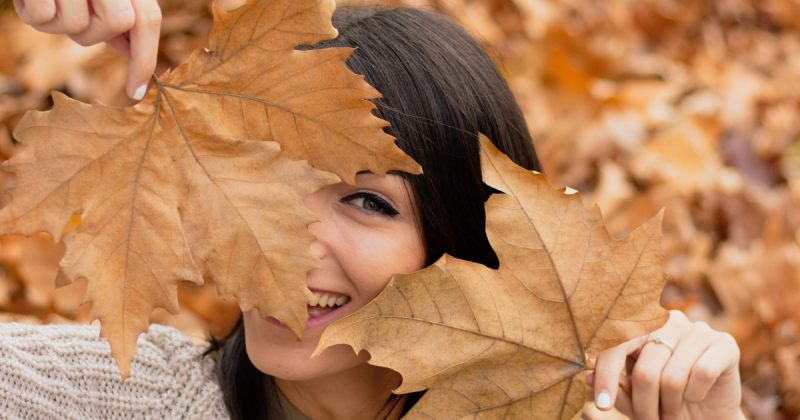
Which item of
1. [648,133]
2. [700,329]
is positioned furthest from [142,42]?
[648,133]

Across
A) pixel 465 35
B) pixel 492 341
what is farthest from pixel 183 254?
pixel 465 35

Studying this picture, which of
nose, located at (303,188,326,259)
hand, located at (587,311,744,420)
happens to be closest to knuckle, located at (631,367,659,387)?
hand, located at (587,311,744,420)

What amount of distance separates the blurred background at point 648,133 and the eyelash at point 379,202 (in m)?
0.53

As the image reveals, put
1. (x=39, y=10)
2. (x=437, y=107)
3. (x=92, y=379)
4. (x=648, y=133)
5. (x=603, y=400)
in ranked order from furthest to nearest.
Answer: (x=648, y=133), (x=92, y=379), (x=437, y=107), (x=603, y=400), (x=39, y=10)

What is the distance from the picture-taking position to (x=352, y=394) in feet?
3.44

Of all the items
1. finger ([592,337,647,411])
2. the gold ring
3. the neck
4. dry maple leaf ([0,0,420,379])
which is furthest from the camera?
the neck

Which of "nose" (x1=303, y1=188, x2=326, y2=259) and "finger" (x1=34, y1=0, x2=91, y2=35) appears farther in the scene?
"nose" (x1=303, y1=188, x2=326, y2=259)

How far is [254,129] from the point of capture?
60 centimetres

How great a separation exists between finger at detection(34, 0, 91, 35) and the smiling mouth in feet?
1.38

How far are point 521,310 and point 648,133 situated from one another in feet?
6.79

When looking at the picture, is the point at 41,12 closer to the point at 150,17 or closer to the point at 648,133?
the point at 150,17

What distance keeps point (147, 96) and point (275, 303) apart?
0.24m

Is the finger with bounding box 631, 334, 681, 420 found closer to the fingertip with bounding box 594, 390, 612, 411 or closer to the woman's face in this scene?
the fingertip with bounding box 594, 390, 612, 411

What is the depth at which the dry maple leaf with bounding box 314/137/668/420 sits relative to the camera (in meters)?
0.62
